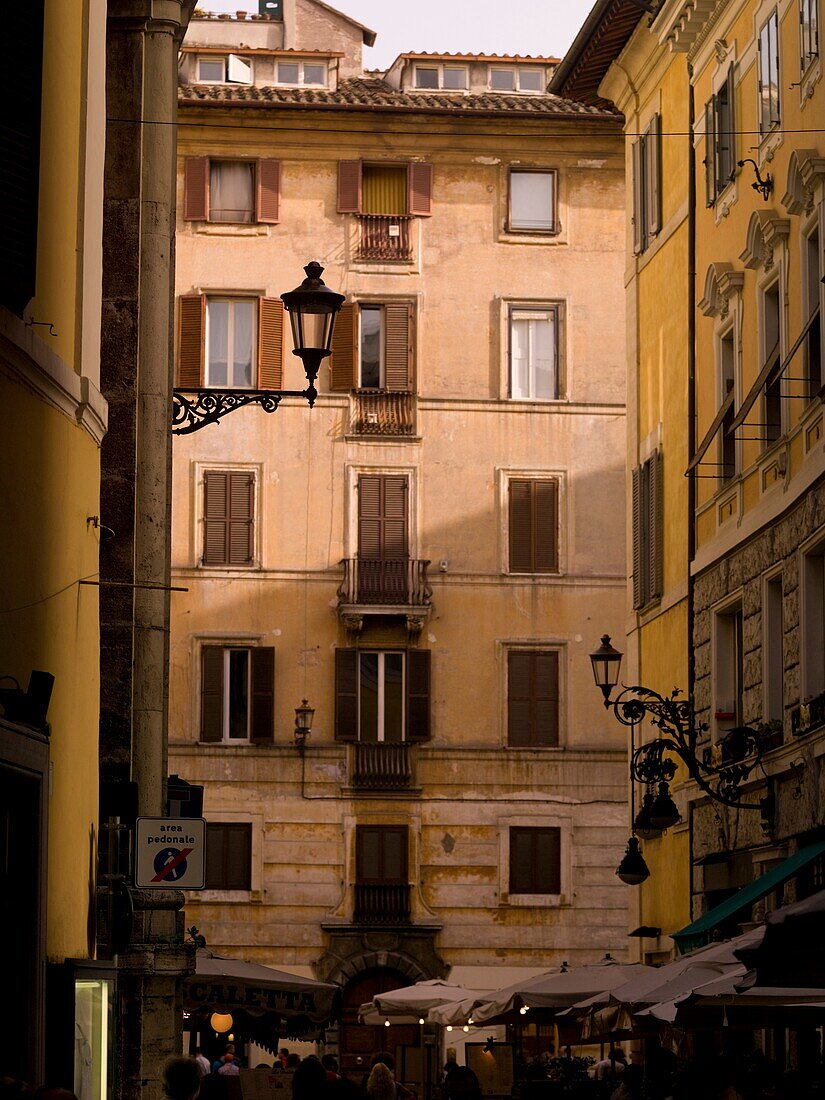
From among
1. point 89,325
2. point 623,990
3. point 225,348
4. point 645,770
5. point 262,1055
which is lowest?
Result: point 262,1055

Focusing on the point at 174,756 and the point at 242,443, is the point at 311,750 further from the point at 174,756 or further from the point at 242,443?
the point at 242,443

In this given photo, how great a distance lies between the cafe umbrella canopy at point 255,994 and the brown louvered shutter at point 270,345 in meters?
12.7

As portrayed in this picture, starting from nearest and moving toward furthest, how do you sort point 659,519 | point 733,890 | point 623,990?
point 623,990
point 733,890
point 659,519

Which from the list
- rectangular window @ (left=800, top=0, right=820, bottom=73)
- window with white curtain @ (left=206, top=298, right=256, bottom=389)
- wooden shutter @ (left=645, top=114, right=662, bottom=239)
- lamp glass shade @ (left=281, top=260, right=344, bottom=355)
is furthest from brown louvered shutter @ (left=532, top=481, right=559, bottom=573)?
lamp glass shade @ (left=281, top=260, right=344, bottom=355)

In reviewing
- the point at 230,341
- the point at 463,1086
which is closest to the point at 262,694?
the point at 230,341

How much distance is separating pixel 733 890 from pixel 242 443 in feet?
64.1

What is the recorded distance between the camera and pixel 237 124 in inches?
1596

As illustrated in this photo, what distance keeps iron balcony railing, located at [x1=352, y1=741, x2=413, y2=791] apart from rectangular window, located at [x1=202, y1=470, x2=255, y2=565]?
4022mm

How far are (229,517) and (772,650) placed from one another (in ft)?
64.8

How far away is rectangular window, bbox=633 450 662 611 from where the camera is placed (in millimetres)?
26031

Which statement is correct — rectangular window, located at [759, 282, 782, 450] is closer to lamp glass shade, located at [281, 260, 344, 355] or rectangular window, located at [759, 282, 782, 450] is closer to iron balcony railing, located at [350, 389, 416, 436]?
lamp glass shade, located at [281, 260, 344, 355]

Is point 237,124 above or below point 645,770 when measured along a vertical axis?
above

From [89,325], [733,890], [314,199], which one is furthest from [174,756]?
[89,325]

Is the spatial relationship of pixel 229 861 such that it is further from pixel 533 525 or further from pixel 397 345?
pixel 397 345
